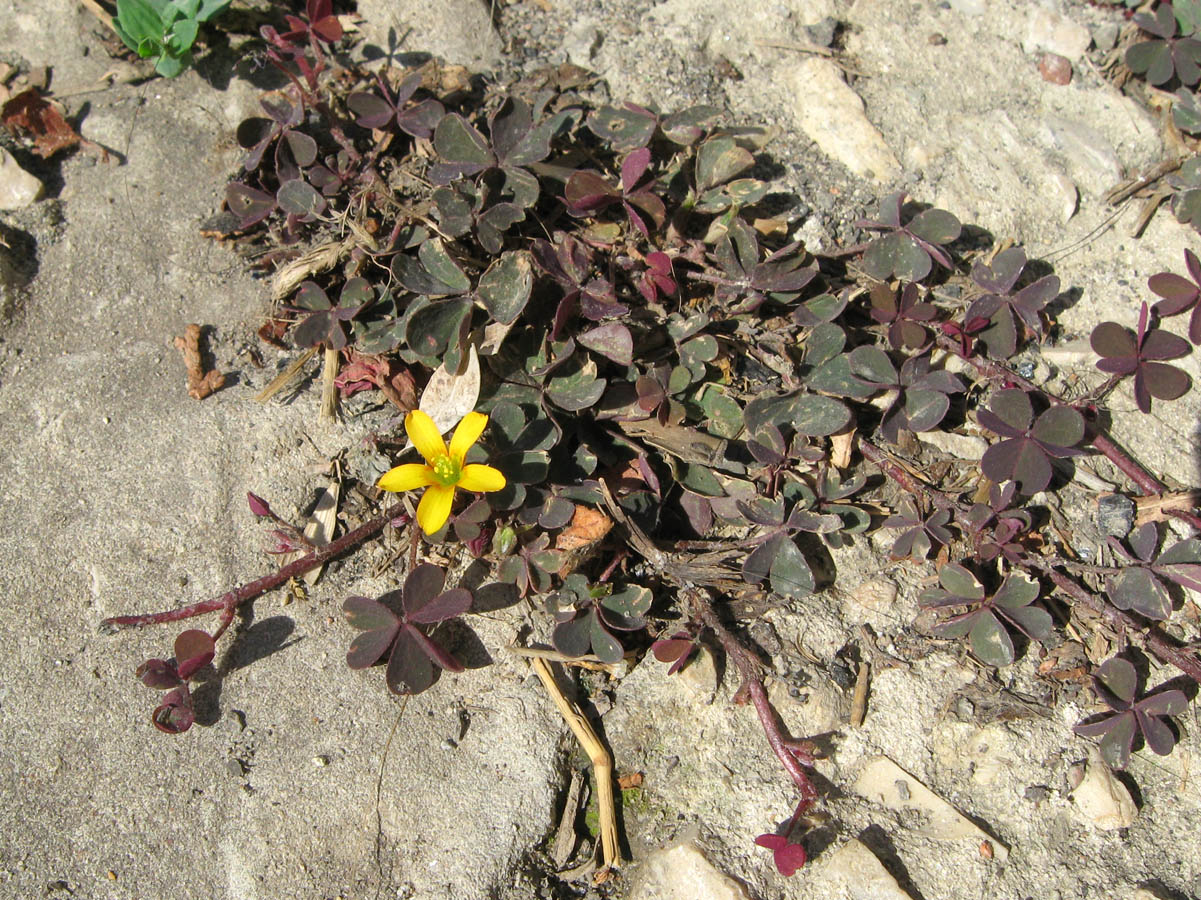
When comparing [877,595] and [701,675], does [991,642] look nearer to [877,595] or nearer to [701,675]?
[877,595]

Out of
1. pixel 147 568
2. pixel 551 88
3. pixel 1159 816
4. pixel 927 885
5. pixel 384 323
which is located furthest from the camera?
pixel 551 88

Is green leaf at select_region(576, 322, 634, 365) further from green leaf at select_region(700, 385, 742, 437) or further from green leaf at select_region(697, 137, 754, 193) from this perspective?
green leaf at select_region(697, 137, 754, 193)

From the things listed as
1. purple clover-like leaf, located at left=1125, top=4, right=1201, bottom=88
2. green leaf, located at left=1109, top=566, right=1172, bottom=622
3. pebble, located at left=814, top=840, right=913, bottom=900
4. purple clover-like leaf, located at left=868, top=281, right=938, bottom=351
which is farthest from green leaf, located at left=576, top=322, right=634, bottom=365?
purple clover-like leaf, located at left=1125, top=4, right=1201, bottom=88

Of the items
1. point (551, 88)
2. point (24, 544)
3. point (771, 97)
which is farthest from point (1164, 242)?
point (24, 544)

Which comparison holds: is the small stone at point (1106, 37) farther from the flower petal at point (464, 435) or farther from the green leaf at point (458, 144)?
the flower petal at point (464, 435)

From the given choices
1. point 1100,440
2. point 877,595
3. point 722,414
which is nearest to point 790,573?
point 877,595

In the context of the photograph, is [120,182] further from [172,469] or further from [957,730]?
[957,730]
